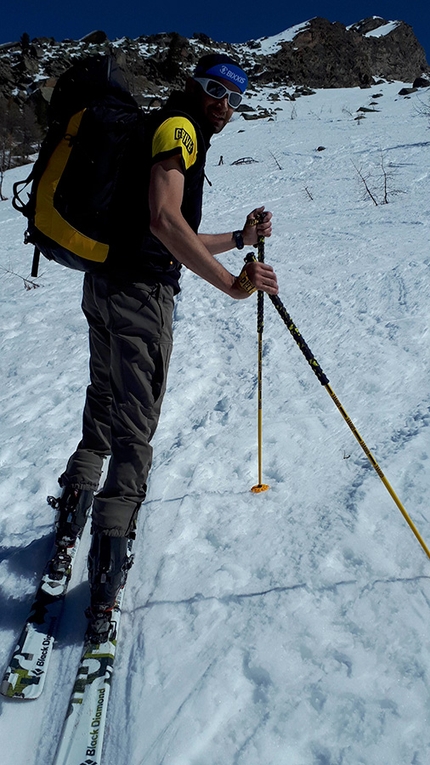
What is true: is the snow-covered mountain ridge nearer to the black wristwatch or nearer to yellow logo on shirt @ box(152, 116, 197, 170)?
the black wristwatch

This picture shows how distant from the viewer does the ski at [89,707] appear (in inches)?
68.1

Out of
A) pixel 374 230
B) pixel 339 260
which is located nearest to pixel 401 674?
pixel 339 260

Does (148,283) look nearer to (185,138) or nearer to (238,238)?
(185,138)

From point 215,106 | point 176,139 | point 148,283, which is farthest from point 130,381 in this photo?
point 215,106

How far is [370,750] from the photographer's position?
Result: 153cm

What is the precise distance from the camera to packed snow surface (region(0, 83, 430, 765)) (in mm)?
1690

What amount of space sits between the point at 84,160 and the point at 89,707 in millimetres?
2010

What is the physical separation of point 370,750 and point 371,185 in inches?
372

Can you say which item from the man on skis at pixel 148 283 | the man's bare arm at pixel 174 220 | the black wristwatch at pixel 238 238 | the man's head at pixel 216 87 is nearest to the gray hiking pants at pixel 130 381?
the man on skis at pixel 148 283

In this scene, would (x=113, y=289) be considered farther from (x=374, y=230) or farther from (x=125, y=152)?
(x=374, y=230)

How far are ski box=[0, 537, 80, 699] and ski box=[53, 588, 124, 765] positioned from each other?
17cm

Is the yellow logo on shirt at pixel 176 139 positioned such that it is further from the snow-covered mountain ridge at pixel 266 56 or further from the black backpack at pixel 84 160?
the snow-covered mountain ridge at pixel 266 56

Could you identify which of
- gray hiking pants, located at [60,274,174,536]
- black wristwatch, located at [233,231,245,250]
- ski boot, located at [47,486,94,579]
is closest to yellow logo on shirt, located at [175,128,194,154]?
gray hiking pants, located at [60,274,174,536]

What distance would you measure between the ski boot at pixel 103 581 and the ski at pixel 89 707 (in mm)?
43
